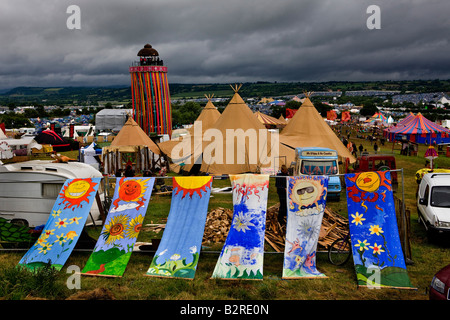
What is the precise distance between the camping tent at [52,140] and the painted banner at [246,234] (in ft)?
Answer: 107

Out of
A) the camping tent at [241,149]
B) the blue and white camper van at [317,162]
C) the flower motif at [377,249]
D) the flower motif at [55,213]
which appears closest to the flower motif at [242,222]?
the flower motif at [377,249]

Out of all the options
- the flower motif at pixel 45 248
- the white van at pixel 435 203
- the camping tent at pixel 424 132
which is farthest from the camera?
the camping tent at pixel 424 132

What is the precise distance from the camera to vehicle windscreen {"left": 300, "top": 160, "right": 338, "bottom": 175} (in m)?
15.9

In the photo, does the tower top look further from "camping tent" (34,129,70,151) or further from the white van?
the white van

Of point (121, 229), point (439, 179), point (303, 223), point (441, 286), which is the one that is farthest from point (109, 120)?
point (441, 286)

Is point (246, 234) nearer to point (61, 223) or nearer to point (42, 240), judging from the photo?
point (61, 223)

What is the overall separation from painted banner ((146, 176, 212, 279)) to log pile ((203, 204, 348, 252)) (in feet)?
6.32

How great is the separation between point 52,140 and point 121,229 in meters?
31.7

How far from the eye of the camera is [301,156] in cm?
1605

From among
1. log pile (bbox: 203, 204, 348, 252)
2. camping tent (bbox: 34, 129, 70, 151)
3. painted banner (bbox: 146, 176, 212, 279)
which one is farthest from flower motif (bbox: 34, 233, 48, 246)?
camping tent (bbox: 34, 129, 70, 151)

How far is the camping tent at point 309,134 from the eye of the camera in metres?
22.6

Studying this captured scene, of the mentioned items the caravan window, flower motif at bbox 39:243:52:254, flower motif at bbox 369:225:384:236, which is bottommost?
flower motif at bbox 39:243:52:254

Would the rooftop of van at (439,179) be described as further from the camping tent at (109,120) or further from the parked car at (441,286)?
the camping tent at (109,120)

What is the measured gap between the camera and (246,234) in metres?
8.05
